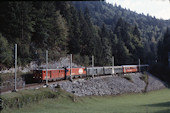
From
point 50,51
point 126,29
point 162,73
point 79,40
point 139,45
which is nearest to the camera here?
point 50,51

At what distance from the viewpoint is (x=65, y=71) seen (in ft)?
129

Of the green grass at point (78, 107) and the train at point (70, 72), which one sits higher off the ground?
the train at point (70, 72)

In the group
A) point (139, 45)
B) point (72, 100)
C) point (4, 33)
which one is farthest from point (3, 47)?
point (139, 45)

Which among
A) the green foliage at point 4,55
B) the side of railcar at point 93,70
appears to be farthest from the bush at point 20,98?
the side of railcar at point 93,70

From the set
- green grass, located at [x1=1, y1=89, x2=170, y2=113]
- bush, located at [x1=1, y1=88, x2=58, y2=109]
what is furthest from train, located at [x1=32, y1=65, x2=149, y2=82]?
bush, located at [x1=1, y1=88, x2=58, y2=109]

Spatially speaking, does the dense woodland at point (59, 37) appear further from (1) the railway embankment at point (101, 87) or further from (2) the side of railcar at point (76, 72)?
(1) the railway embankment at point (101, 87)

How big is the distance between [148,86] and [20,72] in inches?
1424

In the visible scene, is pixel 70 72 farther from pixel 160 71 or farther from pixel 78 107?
pixel 160 71

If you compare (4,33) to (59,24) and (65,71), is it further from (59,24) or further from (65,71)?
(59,24)

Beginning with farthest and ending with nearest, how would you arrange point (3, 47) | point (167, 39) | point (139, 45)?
point (139, 45) < point (167, 39) < point (3, 47)

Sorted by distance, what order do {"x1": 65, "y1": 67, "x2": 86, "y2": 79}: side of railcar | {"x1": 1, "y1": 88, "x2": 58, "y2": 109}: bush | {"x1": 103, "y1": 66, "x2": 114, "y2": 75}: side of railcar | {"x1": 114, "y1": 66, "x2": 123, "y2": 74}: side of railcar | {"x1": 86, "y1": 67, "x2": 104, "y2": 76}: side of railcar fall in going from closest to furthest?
{"x1": 1, "y1": 88, "x2": 58, "y2": 109}: bush < {"x1": 65, "y1": 67, "x2": 86, "y2": 79}: side of railcar < {"x1": 86, "y1": 67, "x2": 104, "y2": 76}: side of railcar < {"x1": 103, "y1": 66, "x2": 114, "y2": 75}: side of railcar < {"x1": 114, "y1": 66, "x2": 123, "y2": 74}: side of railcar

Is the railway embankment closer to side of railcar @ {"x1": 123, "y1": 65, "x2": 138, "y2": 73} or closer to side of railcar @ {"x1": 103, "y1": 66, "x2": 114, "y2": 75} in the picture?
side of railcar @ {"x1": 103, "y1": 66, "x2": 114, "y2": 75}

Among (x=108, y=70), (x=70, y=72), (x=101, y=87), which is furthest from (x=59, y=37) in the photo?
(x=101, y=87)

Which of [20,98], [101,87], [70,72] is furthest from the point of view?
[101,87]
